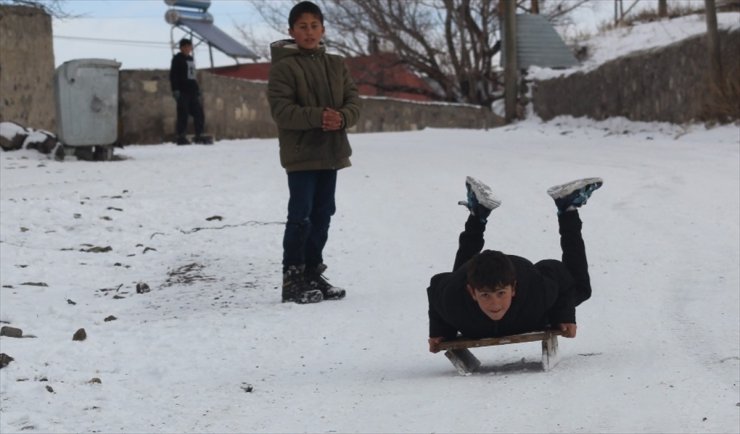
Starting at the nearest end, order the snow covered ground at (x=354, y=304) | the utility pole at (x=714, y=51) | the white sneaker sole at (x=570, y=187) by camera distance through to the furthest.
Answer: the snow covered ground at (x=354, y=304)
the white sneaker sole at (x=570, y=187)
the utility pole at (x=714, y=51)

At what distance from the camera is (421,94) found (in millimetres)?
32188

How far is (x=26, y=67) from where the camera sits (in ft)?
46.1

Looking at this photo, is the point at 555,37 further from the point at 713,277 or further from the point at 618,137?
the point at 713,277

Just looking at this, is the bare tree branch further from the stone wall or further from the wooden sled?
the wooden sled

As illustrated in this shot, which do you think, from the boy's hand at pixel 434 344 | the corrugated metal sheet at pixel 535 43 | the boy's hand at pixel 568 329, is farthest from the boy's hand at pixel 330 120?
the corrugated metal sheet at pixel 535 43

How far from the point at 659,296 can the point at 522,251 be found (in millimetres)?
1522

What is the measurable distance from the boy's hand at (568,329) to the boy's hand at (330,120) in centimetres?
191

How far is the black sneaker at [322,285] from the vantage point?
5656 mm

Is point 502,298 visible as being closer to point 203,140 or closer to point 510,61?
point 203,140

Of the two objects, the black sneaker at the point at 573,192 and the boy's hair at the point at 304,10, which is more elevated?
the boy's hair at the point at 304,10

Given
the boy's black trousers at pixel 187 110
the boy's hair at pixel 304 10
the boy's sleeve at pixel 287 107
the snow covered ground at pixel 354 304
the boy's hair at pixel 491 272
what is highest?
the boy's hair at pixel 304 10

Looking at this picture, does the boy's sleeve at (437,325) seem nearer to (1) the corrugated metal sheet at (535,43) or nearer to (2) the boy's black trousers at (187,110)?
(2) the boy's black trousers at (187,110)

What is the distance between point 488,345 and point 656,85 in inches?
401

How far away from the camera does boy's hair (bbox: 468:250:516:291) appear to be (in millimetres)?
3758
